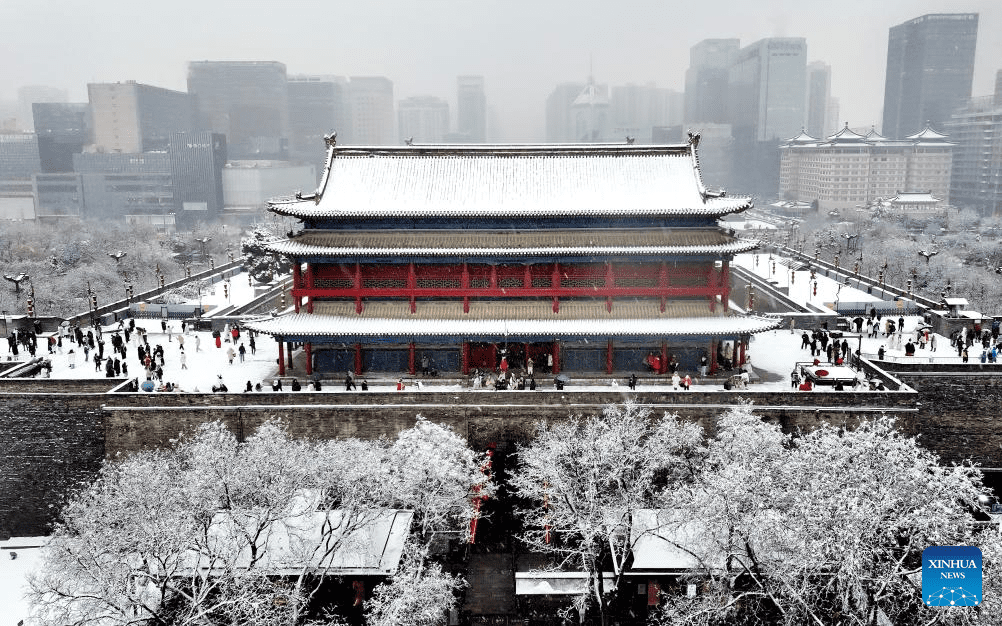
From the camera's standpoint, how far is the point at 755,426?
2920 centimetres

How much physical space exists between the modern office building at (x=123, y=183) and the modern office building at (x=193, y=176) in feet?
7.29

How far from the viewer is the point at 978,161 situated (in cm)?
14200

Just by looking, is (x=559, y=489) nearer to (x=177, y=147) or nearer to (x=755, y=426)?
Answer: (x=755, y=426)

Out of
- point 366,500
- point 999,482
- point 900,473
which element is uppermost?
point 900,473

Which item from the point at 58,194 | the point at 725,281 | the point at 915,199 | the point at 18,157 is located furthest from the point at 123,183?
the point at 915,199

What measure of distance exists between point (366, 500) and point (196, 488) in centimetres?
572

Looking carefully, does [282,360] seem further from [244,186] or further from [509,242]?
[244,186]

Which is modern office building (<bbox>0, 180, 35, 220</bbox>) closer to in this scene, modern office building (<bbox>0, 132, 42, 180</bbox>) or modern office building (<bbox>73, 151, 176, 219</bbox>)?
modern office building (<bbox>0, 132, 42, 180</bbox>)

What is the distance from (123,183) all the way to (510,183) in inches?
5580

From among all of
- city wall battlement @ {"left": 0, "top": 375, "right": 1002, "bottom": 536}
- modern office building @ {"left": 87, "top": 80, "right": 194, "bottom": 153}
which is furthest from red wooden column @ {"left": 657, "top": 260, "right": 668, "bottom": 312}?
modern office building @ {"left": 87, "top": 80, "right": 194, "bottom": 153}

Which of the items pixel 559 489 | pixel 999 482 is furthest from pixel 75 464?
pixel 999 482

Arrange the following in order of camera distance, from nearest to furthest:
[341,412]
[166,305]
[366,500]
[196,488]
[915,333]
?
[196,488]
[366,500]
[341,412]
[915,333]
[166,305]

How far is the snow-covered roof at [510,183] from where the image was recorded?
36.3 m

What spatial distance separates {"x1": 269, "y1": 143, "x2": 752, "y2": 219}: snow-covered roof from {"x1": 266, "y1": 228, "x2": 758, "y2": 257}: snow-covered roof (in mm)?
1173
